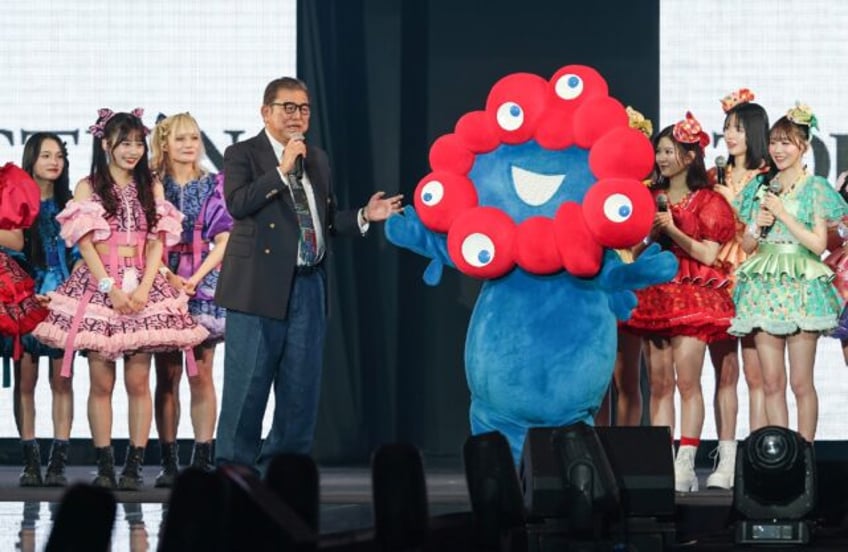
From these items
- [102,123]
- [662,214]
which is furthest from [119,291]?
[662,214]

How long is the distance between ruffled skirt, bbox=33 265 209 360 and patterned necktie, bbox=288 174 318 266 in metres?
1.25

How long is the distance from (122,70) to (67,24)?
13.2 inches

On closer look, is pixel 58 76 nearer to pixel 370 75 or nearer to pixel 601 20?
pixel 370 75

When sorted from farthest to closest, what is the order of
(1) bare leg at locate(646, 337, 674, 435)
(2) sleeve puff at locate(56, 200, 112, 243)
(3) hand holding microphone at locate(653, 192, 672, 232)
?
(2) sleeve puff at locate(56, 200, 112, 243) → (1) bare leg at locate(646, 337, 674, 435) → (3) hand holding microphone at locate(653, 192, 672, 232)

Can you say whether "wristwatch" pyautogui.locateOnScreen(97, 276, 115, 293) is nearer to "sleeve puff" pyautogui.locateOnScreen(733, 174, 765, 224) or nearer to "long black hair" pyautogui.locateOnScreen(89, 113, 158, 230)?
"long black hair" pyautogui.locateOnScreen(89, 113, 158, 230)

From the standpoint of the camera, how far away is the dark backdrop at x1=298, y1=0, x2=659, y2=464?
780cm

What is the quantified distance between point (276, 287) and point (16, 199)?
167 centimetres

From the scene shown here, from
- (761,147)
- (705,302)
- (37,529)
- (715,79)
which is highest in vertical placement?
(715,79)

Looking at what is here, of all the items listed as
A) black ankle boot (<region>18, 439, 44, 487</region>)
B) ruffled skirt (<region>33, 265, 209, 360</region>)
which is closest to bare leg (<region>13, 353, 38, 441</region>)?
black ankle boot (<region>18, 439, 44, 487</region>)

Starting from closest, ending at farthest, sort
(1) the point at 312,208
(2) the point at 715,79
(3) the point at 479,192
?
(3) the point at 479,192 < (1) the point at 312,208 < (2) the point at 715,79

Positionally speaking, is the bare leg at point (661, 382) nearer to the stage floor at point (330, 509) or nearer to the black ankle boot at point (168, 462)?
the stage floor at point (330, 509)

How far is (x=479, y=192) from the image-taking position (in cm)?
→ 512

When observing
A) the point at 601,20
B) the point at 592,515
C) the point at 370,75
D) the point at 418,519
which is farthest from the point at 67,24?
the point at 418,519

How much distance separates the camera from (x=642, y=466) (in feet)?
14.1
